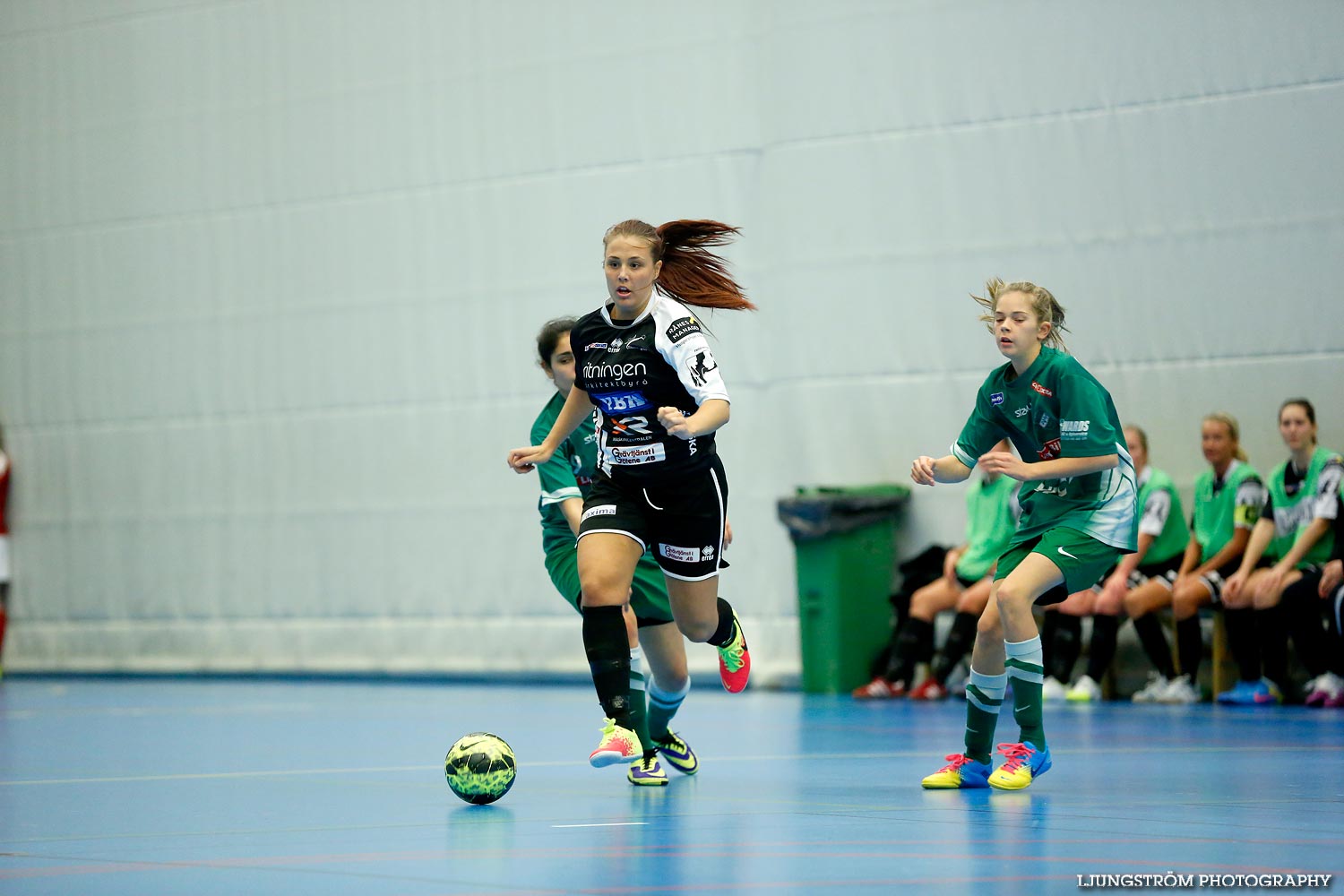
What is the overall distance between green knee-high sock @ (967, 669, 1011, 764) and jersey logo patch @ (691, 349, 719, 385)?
149 cm

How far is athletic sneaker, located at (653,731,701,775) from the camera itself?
22.0 ft

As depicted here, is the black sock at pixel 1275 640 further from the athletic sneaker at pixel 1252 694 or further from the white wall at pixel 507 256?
the white wall at pixel 507 256

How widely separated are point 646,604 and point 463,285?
26.4 ft

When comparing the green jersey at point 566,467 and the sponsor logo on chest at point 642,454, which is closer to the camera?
the sponsor logo on chest at point 642,454

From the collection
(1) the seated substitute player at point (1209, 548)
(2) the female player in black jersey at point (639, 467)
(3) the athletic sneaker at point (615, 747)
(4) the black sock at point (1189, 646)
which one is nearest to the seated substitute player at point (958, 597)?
(1) the seated substitute player at point (1209, 548)

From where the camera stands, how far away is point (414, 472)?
14.8 m

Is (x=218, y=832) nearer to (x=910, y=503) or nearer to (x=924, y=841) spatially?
(x=924, y=841)

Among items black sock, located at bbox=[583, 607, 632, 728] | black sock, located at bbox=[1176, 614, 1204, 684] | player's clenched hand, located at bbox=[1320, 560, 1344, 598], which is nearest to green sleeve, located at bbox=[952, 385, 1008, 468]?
black sock, located at bbox=[583, 607, 632, 728]

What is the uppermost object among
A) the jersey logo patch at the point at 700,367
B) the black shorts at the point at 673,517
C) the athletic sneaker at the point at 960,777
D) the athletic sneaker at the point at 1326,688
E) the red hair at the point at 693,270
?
the red hair at the point at 693,270

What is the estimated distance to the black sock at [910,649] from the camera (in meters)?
11.5

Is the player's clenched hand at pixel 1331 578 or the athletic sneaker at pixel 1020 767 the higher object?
the player's clenched hand at pixel 1331 578

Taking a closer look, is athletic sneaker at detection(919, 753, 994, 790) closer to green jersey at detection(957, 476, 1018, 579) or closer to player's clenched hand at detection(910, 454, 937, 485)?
player's clenched hand at detection(910, 454, 937, 485)

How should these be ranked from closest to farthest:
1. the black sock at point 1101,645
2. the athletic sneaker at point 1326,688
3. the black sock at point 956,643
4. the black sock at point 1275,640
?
1. the athletic sneaker at point 1326,688
2. the black sock at point 1275,640
3. the black sock at point 1101,645
4. the black sock at point 956,643

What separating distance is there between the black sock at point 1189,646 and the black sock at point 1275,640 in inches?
15.1
